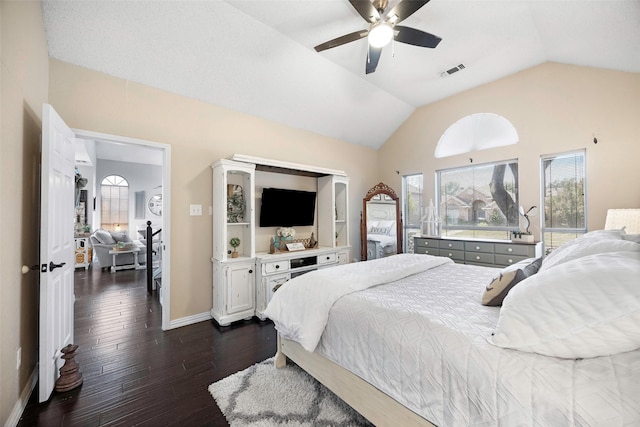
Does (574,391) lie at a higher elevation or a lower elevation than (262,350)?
higher

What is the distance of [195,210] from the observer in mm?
3250

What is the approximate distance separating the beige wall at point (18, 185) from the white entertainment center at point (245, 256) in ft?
4.94

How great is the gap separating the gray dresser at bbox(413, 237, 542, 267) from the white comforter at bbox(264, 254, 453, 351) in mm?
2088

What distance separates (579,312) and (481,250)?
10.3ft

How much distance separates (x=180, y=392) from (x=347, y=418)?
1.22m

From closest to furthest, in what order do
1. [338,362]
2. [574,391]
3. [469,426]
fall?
[574,391], [469,426], [338,362]

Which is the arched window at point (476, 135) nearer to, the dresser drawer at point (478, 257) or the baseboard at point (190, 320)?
the dresser drawer at point (478, 257)

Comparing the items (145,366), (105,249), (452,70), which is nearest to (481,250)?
(452,70)

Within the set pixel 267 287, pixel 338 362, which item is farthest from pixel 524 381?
pixel 267 287

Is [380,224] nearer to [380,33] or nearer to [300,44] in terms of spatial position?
[300,44]

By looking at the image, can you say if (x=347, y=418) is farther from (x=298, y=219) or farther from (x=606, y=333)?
(x=298, y=219)

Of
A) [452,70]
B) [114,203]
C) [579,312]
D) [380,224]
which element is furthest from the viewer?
[114,203]

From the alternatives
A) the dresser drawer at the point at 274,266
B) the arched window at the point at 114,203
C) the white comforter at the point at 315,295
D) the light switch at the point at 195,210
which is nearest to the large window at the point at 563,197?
the white comforter at the point at 315,295

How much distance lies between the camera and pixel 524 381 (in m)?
0.95
